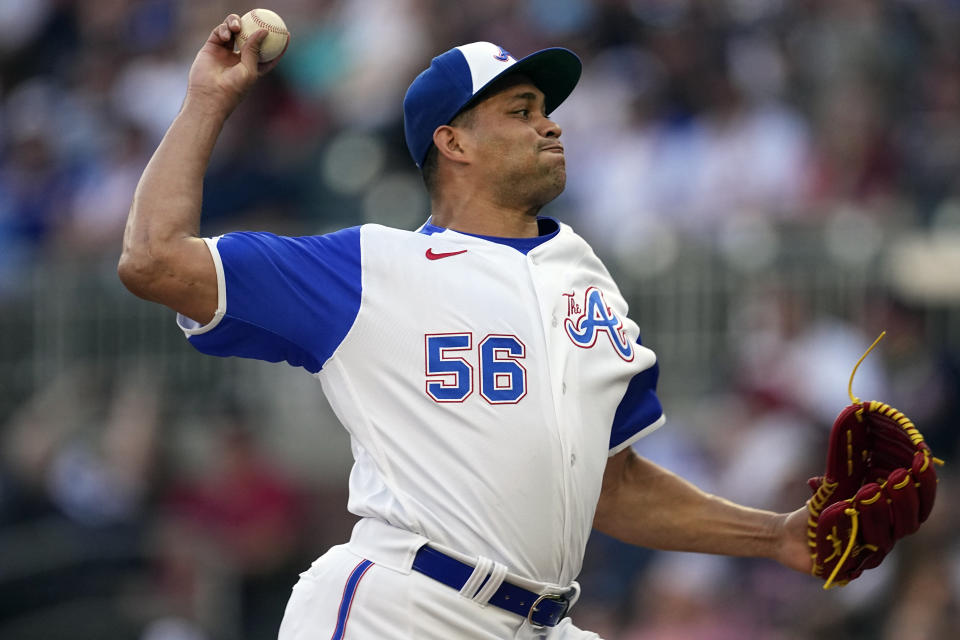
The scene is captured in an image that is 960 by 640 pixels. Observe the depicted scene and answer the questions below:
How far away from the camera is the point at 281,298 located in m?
3.84

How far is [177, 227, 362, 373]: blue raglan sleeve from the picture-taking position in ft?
12.4

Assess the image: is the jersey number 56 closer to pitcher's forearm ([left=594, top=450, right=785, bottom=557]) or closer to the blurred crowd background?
pitcher's forearm ([left=594, top=450, right=785, bottom=557])

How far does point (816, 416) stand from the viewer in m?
7.80

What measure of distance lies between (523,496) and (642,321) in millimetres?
4974

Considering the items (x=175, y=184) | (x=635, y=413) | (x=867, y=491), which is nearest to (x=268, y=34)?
(x=175, y=184)

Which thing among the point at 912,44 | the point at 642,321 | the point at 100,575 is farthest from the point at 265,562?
the point at 912,44

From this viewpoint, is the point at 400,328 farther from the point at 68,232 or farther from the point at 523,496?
the point at 68,232

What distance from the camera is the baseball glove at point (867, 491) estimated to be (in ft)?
13.6

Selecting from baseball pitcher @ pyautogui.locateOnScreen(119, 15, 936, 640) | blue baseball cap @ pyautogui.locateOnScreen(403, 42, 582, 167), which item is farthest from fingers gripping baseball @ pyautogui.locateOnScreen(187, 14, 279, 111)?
blue baseball cap @ pyautogui.locateOnScreen(403, 42, 582, 167)

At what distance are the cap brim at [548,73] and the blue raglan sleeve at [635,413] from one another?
84 centimetres

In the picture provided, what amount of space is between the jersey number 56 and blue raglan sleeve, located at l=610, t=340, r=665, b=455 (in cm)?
51

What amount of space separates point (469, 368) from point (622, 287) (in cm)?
492

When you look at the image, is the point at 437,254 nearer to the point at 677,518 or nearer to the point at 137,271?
the point at 137,271

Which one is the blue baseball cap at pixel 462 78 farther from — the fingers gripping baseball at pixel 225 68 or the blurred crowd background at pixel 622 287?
the blurred crowd background at pixel 622 287
